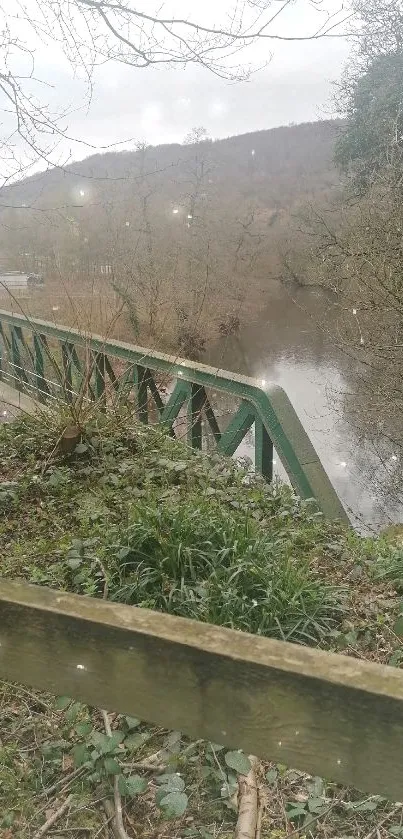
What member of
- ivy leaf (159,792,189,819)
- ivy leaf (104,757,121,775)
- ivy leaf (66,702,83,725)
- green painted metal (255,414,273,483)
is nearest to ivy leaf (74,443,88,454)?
green painted metal (255,414,273,483)

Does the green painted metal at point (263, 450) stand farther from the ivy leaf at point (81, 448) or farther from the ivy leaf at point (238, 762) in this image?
the ivy leaf at point (238, 762)

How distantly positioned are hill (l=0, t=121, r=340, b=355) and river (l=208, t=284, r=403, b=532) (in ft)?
4.23

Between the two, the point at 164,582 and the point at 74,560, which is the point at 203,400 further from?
the point at 164,582

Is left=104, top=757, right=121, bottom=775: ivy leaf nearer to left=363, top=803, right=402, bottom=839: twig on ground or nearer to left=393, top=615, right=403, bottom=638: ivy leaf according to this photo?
left=363, top=803, right=402, bottom=839: twig on ground

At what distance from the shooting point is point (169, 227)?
29.0m

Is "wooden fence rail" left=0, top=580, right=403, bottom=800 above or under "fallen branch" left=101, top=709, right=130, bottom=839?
above

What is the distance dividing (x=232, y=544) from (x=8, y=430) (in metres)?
2.54

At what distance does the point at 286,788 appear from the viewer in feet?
6.21

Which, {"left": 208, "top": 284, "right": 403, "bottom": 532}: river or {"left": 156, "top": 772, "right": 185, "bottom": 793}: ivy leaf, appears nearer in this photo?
{"left": 156, "top": 772, "right": 185, "bottom": 793}: ivy leaf

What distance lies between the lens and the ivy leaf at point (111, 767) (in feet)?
5.87

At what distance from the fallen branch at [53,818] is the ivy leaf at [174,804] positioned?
0.29 metres

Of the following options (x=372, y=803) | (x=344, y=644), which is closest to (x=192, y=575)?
(x=344, y=644)

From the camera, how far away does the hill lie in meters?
5.22

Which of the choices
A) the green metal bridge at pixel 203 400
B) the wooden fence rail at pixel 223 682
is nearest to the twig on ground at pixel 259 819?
the wooden fence rail at pixel 223 682
